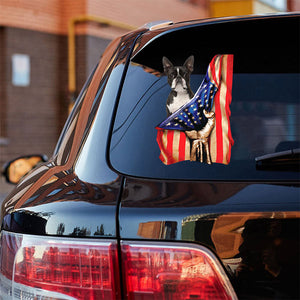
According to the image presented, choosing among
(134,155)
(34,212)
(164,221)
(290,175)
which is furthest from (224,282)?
(34,212)

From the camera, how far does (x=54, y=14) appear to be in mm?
14406

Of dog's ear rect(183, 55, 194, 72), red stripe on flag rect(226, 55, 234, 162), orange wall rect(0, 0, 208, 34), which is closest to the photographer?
red stripe on flag rect(226, 55, 234, 162)

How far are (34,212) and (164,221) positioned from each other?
359 millimetres

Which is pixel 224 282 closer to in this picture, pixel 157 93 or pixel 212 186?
pixel 212 186

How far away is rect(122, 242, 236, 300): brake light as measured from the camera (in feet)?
4.61

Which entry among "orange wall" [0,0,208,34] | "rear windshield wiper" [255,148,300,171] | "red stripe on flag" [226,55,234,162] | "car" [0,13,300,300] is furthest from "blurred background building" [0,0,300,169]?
"rear windshield wiper" [255,148,300,171]

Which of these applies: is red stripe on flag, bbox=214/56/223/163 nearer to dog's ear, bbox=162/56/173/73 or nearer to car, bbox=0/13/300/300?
car, bbox=0/13/300/300

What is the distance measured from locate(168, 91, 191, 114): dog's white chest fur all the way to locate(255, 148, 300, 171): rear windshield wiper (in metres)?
0.27

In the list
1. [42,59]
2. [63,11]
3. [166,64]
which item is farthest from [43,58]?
[166,64]

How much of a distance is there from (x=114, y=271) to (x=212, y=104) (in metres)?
0.51

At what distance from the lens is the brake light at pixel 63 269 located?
1.46 meters

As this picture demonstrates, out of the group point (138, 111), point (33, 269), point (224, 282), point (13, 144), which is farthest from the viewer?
point (13, 144)

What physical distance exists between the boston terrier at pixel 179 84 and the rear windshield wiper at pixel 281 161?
0.28 m

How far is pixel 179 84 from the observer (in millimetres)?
1713
